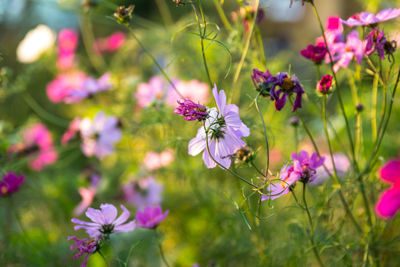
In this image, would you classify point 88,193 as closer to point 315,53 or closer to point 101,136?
point 101,136

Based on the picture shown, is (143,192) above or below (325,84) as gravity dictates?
below

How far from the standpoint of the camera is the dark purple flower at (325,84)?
1.32 ft

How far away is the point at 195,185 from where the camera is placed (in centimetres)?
73

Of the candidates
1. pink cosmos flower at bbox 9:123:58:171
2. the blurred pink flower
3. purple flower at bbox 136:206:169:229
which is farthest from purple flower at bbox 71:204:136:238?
the blurred pink flower

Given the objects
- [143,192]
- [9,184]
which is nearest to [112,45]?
[143,192]

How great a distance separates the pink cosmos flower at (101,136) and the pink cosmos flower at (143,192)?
9cm

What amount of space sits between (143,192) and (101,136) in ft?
0.47

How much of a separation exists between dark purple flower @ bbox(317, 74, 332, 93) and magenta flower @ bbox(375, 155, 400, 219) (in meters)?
0.12

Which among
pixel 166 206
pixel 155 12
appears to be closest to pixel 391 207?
pixel 166 206

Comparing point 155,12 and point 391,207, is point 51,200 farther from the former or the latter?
point 155,12

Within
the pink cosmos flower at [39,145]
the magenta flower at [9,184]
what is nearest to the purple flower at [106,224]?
the magenta flower at [9,184]

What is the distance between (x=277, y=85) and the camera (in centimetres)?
37

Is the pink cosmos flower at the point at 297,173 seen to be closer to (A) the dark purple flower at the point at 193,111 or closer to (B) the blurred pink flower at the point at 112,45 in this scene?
(A) the dark purple flower at the point at 193,111

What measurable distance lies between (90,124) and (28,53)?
43cm
